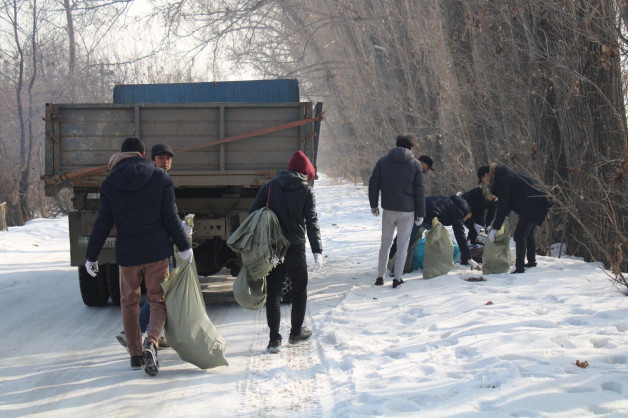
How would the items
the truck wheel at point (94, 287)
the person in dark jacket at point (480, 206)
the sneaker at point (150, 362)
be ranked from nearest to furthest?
1. the sneaker at point (150, 362)
2. the truck wheel at point (94, 287)
3. the person in dark jacket at point (480, 206)

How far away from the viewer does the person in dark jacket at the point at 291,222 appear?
19.1ft

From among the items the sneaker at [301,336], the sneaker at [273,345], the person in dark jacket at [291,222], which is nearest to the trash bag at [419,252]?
the sneaker at [301,336]

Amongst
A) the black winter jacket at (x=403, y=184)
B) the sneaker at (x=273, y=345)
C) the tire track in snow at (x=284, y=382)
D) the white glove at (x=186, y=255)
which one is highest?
the black winter jacket at (x=403, y=184)

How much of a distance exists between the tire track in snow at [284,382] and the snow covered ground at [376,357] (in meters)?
0.01

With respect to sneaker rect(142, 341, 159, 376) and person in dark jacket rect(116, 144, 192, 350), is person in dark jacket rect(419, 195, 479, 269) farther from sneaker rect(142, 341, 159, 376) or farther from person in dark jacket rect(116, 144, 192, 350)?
sneaker rect(142, 341, 159, 376)

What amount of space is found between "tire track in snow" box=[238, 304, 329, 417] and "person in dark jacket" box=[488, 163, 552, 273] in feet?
11.0

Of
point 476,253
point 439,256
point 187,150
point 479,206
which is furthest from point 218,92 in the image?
point 476,253

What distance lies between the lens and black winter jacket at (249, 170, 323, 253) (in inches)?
230

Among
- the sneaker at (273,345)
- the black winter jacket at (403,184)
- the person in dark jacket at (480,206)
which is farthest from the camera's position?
the person in dark jacket at (480,206)

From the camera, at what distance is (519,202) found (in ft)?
27.8

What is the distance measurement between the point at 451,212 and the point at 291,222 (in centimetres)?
385

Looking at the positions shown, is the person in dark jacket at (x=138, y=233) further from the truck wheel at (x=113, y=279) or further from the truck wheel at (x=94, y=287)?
the truck wheel at (x=94, y=287)

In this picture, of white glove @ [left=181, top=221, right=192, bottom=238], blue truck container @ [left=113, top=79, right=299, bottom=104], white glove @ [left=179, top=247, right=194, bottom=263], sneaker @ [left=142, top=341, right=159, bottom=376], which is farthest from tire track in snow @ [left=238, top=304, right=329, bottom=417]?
blue truck container @ [left=113, top=79, right=299, bottom=104]

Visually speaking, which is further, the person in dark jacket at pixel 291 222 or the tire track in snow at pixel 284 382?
the person in dark jacket at pixel 291 222
